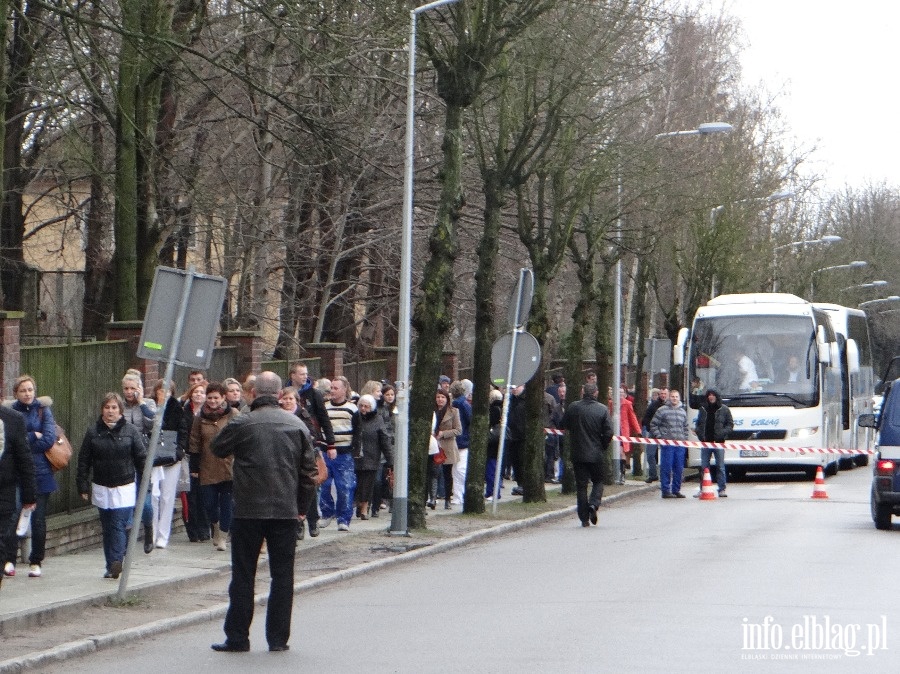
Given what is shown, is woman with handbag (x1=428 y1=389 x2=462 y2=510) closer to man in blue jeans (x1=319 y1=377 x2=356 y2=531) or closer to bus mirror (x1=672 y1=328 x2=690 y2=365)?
man in blue jeans (x1=319 y1=377 x2=356 y2=531)

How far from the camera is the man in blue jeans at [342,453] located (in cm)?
1828

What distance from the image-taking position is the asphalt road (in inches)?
361

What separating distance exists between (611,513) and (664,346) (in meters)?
9.71

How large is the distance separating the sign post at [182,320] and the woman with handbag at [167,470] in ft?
11.1

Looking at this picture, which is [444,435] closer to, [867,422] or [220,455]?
[867,422]

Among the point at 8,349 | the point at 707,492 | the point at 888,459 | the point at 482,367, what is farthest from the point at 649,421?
the point at 8,349

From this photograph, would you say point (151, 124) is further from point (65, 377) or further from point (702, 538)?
point (702, 538)

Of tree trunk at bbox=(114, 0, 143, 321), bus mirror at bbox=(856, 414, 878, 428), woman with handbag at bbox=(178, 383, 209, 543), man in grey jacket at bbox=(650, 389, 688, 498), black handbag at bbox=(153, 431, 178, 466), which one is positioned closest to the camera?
black handbag at bbox=(153, 431, 178, 466)

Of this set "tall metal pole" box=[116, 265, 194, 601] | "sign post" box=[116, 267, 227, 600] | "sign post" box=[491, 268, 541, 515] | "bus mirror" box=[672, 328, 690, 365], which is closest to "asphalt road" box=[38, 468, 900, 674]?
"tall metal pole" box=[116, 265, 194, 601]

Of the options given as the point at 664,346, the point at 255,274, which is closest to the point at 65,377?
the point at 255,274

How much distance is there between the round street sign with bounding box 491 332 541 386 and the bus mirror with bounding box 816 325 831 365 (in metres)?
13.0

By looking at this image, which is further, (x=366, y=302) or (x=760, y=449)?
(x=366, y=302)

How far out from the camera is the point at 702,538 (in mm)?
18016

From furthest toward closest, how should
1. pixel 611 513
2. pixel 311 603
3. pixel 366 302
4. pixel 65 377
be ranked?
pixel 366 302
pixel 611 513
pixel 65 377
pixel 311 603
